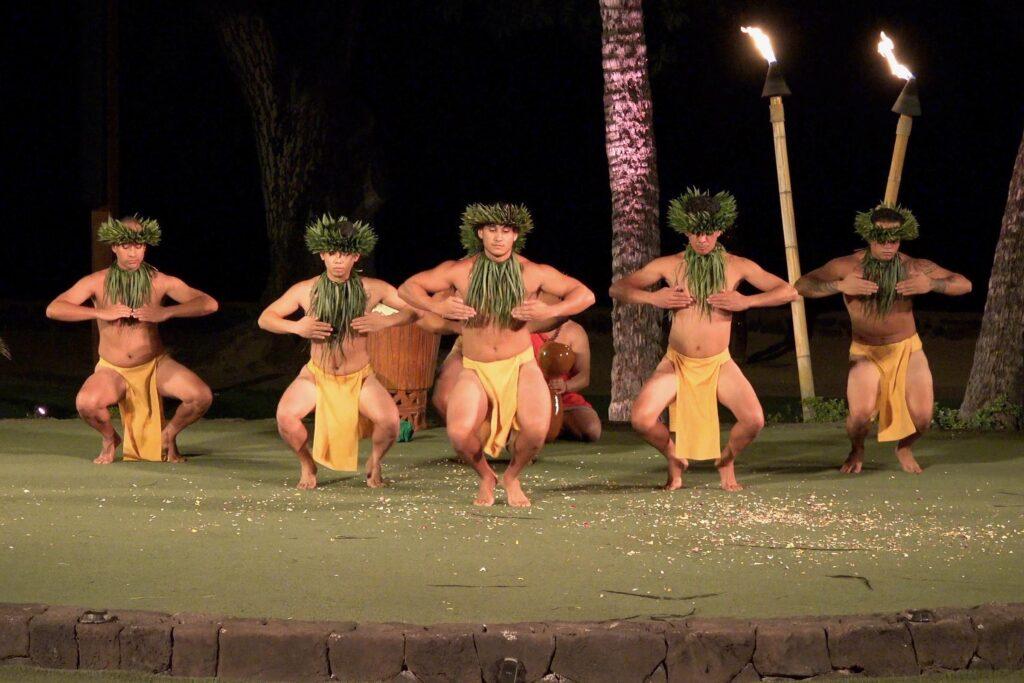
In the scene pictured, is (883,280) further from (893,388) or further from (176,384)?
(176,384)

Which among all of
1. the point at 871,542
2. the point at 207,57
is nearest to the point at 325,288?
the point at 871,542

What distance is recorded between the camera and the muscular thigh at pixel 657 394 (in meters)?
7.90

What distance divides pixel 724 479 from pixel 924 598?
2611mm

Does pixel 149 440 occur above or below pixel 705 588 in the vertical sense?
above

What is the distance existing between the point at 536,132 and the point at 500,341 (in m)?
14.9

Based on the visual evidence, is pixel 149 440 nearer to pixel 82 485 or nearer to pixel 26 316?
pixel 82 485

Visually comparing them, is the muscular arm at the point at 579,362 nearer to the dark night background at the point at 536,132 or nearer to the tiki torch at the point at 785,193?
the tiki torch at the point at 785,193

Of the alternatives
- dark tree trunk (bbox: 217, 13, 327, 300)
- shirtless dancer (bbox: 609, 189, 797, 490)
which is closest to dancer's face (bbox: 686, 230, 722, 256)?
shirtless dancer (bbox: 609, 189, 797, 490)

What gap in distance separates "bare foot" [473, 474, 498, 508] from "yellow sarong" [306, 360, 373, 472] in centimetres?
81

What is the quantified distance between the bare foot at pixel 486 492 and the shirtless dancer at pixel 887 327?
2.09 metres

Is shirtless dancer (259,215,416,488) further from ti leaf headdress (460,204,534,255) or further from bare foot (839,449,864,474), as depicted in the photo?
bare foot (839,449,864,474)

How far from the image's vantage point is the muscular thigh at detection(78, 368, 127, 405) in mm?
8773

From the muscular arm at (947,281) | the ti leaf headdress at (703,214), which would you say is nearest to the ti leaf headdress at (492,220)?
the ti leaf headdress at (703,214)

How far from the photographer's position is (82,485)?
313 inches
